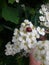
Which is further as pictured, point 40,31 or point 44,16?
point 44,16

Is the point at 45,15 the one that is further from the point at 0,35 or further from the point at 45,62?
the point at 45,62

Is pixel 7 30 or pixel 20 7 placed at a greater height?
pixel 20 7

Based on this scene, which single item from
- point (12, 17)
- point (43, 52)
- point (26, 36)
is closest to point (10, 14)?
point (12, 17)

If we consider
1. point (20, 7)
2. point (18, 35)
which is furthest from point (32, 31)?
point (20, 7)

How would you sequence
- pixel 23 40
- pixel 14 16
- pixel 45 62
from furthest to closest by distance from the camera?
pixel 14 16 < pixel 23 40 < pixel 45 62

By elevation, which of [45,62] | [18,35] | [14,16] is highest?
[14,16]

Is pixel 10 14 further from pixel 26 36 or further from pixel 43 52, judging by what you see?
pixel 43 52
